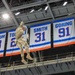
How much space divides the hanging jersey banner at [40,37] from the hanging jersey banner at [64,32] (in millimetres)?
675

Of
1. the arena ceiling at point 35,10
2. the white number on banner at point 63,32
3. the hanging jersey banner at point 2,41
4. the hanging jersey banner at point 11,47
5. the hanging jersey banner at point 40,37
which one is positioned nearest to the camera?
the white number on banner at point 63,32

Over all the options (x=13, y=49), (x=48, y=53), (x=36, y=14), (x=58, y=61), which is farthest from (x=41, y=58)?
(x=58, y=61)

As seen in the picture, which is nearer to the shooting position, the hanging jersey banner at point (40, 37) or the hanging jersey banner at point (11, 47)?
the hanging jersey banner at point (40, 37)

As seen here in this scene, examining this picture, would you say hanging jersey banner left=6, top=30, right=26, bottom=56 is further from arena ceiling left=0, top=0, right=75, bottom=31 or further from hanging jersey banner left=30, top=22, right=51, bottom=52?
arena ceiling left=0, top=0, right=75, bottom=31

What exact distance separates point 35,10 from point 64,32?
453 centimetres

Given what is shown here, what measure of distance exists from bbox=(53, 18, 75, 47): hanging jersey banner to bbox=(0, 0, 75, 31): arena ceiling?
5.59ft

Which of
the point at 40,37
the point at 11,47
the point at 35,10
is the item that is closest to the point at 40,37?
the point at 40,37

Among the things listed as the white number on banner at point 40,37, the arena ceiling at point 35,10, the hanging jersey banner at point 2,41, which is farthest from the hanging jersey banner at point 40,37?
the hanging jersey banner at point 2,41

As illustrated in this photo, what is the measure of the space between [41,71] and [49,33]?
5.72 metres

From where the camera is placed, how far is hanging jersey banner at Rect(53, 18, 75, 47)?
24.9 meters

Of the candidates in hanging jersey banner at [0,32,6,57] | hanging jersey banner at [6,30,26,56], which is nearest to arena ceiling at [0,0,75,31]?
hanging jersey banner at [6,30,26,56]

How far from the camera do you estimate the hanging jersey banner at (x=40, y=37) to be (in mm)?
25719

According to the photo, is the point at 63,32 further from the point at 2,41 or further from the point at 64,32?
the point at 2,41

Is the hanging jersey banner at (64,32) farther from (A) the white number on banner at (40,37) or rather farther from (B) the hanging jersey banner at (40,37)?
(A) the white number on banner at (40,37)
